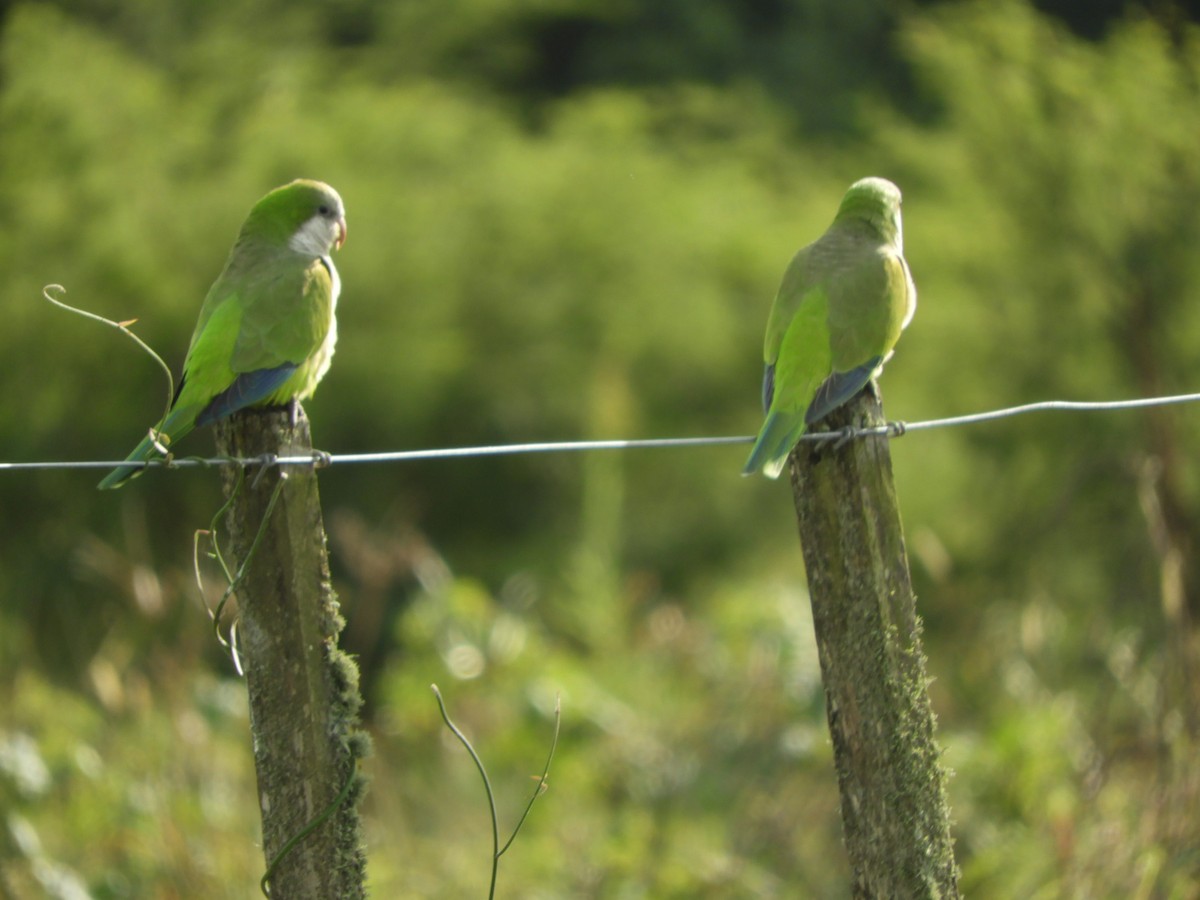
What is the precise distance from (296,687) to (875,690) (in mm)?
860

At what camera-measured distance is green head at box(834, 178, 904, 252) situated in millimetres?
3094

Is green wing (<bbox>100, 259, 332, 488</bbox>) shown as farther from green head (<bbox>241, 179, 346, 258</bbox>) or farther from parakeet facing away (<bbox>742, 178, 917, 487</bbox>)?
parakeet facing away (<bbox>742, 178, 917, 487</bbox>)

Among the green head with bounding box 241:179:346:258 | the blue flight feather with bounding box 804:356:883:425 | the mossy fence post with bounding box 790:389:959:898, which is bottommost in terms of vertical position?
the mossy fence post with bounding box 790:389:959:898

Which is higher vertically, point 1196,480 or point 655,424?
point 655,424

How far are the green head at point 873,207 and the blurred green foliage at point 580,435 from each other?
1188mm

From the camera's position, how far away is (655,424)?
9.56 m

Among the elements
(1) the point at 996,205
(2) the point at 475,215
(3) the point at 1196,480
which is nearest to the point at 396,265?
(2) the point at 475,215

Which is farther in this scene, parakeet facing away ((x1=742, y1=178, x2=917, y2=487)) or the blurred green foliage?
the blurred green foliage

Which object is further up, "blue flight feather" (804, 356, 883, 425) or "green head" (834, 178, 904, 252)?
"green head" (834, 178, 904, 252)

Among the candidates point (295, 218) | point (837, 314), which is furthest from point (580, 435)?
point (837, 314)

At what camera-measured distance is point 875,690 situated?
206 cm

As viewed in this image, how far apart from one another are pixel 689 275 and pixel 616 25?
4624 millimetres

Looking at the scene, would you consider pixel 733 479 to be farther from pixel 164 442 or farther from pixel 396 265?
pixel 164 442

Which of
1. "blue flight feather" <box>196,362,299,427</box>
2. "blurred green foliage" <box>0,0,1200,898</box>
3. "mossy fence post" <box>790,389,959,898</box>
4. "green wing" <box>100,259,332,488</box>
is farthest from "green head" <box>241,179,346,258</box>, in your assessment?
"mossy fence post" <box>790,389,959,898</box>
